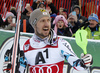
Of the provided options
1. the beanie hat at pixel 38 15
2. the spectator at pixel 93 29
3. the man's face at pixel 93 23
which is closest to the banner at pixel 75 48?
the spectator at pixel 93 29

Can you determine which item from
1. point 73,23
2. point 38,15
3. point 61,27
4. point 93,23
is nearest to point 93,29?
point 93,23

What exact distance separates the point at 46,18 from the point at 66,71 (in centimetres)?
196

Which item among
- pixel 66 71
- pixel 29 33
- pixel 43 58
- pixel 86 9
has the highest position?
pixel 86 9

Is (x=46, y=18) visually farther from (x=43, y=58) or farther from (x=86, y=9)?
(x=86, y=9)

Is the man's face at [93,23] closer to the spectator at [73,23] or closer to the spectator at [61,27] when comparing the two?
the spectator at [73,23]

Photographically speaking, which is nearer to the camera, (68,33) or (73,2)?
(68,33)

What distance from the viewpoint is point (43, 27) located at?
11.1ft

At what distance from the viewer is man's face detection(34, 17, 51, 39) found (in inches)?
132

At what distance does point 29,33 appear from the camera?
5.26 meters

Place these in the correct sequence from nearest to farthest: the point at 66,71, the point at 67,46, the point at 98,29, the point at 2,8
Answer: the point at 67,46, the point at 66,71, the point at 98,29, the point at 2,8

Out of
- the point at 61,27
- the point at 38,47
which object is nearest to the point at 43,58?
the point at 38,47

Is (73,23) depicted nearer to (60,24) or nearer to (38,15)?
(60,24)

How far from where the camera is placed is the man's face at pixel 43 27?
11.0ft

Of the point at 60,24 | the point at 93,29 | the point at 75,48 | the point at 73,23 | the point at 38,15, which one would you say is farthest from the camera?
the point at 73,23
